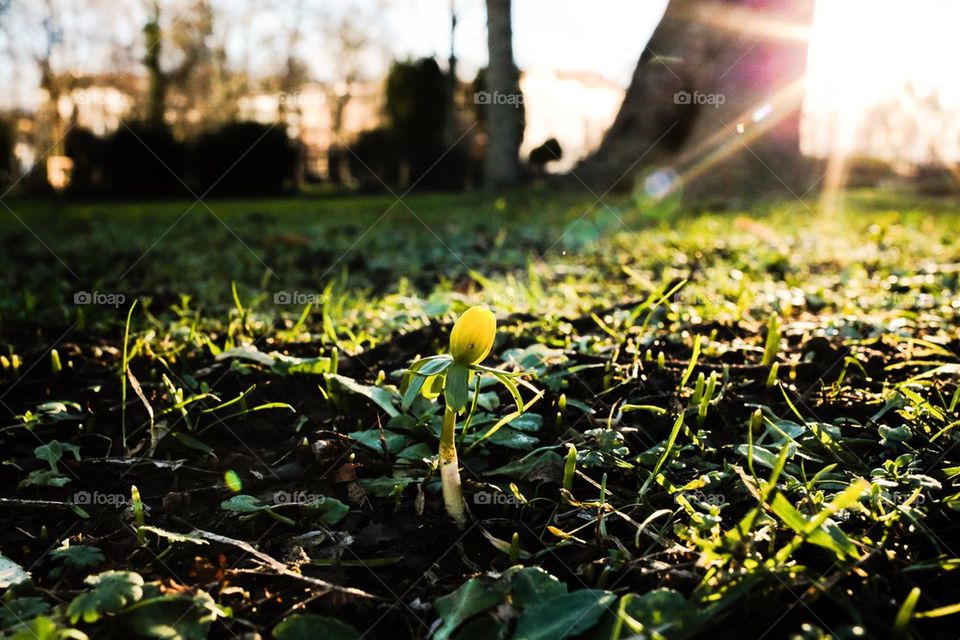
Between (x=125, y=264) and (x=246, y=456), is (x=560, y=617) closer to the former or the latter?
(x=246, y=456)

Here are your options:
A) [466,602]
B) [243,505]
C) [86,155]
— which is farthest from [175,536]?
[86,155]

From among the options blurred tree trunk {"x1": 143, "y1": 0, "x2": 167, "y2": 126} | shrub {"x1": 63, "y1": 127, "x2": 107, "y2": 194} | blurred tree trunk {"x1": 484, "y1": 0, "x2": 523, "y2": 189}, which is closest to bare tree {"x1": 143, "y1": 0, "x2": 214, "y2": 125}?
blurred tree trunk {"x1": 143, "y1": 0, "x2": 167, "y2": 126}

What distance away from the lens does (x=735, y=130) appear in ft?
31.4

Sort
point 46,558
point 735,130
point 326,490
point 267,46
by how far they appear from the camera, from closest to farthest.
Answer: point 46,558, point 326,490, point 735,130, point 267,46

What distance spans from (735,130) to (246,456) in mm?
9363

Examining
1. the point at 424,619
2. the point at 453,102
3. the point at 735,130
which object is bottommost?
the point at 424,619

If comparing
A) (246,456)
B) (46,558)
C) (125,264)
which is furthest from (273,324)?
(125,264)

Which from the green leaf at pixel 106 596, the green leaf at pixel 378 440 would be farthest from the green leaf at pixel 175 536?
the green leaf at pixel 378 440

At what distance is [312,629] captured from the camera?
0.99 meters

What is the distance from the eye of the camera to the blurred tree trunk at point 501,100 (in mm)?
11133

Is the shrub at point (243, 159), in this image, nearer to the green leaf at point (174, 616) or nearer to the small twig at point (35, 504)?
the small twig at point (35, 504)

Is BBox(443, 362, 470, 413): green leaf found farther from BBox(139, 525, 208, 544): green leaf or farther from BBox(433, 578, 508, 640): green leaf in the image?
BBox(139, 525, 208, 544): green leaf

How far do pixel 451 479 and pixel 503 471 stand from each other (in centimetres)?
18

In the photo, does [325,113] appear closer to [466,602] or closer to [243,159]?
[243,159]
